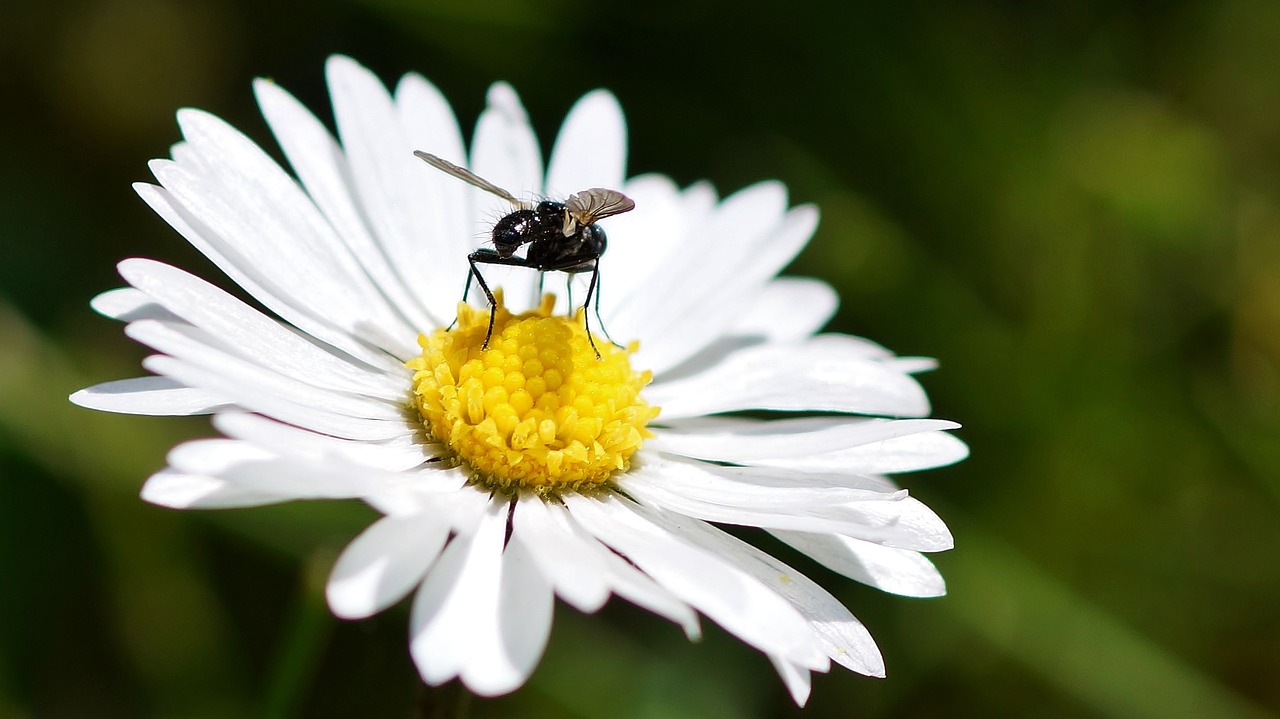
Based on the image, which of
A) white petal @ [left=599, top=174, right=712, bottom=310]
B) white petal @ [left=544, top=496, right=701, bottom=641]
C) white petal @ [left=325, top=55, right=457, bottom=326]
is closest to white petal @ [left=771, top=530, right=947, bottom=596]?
white petal @ [left=544, top=496, right=701, bottom=641]

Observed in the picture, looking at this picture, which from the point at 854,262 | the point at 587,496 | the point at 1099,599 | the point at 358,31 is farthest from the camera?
the point at 358,31

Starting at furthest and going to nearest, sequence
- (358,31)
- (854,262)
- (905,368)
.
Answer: (358,31) < (854,262) < (905,368)

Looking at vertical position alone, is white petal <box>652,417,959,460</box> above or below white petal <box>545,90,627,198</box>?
below

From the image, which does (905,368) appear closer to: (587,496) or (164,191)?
(587,496)

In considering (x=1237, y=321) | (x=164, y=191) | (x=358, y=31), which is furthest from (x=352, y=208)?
(x=1237, y=321)

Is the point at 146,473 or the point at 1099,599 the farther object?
the point at 1099,599

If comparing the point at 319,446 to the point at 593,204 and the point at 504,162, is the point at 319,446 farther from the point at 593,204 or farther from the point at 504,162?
the point at 504,162

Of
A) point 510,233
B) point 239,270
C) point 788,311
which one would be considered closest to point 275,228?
point 239,270

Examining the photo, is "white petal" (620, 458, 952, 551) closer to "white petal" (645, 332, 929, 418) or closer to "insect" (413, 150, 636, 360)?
"white petal" (645, 332, 929, 418)
